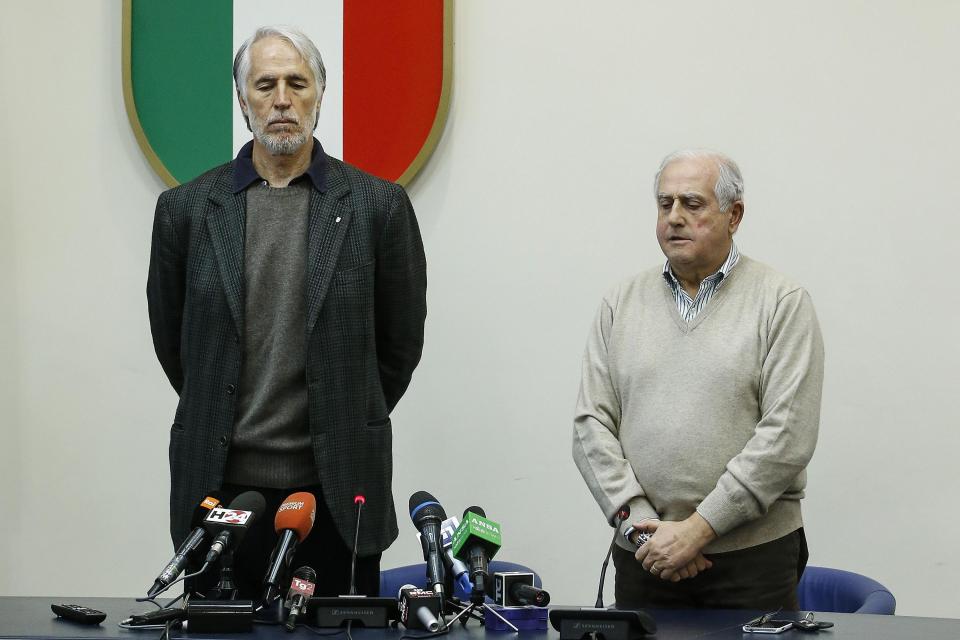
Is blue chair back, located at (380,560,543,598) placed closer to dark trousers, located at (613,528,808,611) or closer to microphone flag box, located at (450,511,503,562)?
dark trousers, located at (613,528,808,611)

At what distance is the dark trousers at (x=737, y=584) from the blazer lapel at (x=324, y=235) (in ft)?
3.35

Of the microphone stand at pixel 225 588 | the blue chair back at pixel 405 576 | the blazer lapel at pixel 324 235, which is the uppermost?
the blazer lapel at pixel 324 235

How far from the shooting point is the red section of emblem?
3.66 meters

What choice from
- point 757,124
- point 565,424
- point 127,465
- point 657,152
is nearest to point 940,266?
point 757,124

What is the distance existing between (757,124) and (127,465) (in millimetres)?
2449

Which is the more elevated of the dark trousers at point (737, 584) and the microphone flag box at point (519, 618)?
the microphone flag box at point (519, 618)

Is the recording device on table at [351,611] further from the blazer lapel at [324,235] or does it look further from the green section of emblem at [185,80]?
the green section of emblem at [185,80]

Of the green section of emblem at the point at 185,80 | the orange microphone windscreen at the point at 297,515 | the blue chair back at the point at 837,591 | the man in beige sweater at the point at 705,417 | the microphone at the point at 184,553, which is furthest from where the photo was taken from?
the green section of emblem at the point at 185,80

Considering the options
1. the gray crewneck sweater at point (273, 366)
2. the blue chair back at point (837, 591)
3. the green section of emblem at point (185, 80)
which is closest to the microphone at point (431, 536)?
the gray crewneck sweater at point (273, 366)

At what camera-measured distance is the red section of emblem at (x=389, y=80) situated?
144 inches

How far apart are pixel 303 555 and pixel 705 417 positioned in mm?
1001

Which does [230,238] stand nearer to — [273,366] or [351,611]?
[273,366]

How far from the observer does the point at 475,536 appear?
2.07 meters

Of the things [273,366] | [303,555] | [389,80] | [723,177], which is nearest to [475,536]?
[303,555]
